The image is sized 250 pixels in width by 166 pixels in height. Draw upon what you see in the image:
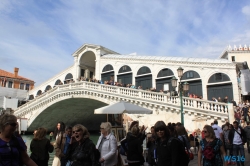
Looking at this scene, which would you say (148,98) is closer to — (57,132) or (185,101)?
(185,101)

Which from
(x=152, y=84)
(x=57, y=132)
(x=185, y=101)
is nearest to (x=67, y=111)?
(x=152, y=84)

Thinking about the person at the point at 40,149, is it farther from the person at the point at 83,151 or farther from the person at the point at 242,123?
the person at the point at 242,123

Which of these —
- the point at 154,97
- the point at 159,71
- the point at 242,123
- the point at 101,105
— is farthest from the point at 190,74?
the point at 101,105

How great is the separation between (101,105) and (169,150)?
20.3 m

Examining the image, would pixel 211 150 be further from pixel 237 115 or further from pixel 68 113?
pixel 68 113

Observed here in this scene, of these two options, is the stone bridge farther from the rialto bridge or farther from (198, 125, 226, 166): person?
(198, 125, 226, 166): person

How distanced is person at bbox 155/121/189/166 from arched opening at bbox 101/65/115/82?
22.0 metres

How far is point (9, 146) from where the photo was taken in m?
2.34

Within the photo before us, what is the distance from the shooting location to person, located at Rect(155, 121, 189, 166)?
290cm

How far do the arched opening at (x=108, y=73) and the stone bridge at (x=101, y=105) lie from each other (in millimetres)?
3682

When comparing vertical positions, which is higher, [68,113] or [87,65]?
[87,65]

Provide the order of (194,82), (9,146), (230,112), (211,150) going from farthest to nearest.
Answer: (194,82) → (230,112) → (211,150) → (9,146)

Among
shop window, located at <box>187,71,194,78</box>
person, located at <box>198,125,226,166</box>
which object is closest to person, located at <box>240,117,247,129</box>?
shop window, located at <box>187,71,194,78</box>

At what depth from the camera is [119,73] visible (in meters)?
24.5
